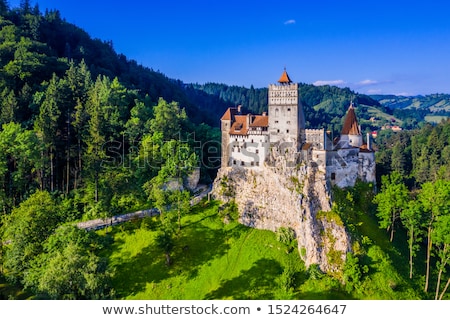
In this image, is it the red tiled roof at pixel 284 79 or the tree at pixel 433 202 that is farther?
the red tiled roof at pixel 284 79

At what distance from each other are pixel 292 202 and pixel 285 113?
13.7 meters

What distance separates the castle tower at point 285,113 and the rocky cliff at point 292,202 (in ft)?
11.4

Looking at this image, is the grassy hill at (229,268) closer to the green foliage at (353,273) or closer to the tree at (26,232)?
the green foliage at (353,273)

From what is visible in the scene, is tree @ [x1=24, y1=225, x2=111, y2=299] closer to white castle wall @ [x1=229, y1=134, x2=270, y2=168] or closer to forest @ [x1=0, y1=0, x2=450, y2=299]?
forest @ [x1=0, y1=0, x2=450, y2=299]

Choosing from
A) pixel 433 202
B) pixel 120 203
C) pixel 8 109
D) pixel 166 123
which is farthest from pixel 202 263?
pixel 8 109

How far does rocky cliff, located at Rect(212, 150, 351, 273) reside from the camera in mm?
53250

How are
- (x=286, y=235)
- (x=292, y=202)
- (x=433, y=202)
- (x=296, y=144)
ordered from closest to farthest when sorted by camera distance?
(x=433, y=202), (x=286, y=235), (x=292, y=202), (x=296, y=144)

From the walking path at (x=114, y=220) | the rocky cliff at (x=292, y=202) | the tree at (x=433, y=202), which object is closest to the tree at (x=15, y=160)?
the walking path at (x=114, y=220)

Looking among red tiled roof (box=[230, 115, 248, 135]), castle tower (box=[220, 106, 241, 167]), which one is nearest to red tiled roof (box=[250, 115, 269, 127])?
red tiled roof (box=[230, 115, 248, 135])

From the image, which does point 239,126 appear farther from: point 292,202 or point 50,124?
point 50,124

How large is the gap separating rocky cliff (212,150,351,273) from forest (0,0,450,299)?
192 cm

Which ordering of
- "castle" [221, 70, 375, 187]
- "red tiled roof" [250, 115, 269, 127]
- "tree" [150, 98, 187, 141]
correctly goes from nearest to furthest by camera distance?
"castle" [221, 70, 375, 187], "red tiled roof" [250, 115, 269, 127], "tree" [150, 98, 187, 141]

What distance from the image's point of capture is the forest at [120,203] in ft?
159

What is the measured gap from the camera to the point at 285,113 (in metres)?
61.2
